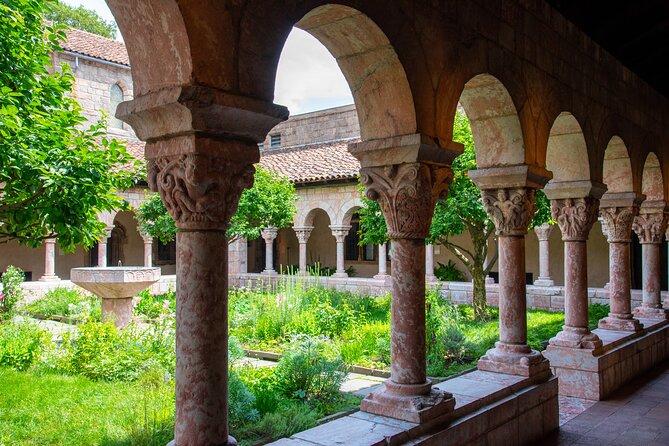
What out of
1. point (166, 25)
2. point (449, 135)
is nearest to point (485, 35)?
point (449, 135)

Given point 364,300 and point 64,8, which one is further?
point 64,8

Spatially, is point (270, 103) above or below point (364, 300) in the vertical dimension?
above

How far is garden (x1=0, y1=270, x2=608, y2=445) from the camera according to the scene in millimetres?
4801

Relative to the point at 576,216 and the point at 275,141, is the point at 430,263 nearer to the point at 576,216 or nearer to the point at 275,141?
the point at 576,216

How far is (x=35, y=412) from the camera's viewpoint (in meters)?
5.24

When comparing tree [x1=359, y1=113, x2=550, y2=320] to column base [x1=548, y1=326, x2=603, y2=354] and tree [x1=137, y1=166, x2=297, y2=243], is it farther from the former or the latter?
tree [x1=137, y1=166, x2=297, y2=243]

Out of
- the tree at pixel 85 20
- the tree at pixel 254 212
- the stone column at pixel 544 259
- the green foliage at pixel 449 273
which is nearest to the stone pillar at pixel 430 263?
Result: the green foliage at pixel 449 273

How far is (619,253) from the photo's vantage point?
7.51 metres

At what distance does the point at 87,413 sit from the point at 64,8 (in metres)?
23.5

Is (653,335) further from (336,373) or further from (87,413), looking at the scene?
(87,413)

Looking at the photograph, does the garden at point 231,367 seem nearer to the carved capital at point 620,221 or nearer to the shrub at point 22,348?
the shrub at point 22,348

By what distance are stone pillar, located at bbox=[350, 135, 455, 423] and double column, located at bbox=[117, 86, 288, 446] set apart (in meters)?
1.40

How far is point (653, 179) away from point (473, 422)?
6433mm

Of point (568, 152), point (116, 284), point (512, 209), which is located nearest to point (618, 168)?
point (568, 152)
